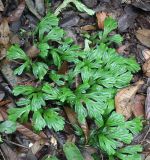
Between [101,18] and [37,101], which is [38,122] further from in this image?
[101,18]

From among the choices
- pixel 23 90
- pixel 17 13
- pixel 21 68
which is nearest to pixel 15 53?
pixel 21 68

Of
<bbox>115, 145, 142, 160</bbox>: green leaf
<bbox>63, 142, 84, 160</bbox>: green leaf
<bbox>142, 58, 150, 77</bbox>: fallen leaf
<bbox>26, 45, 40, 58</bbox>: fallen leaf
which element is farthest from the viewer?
<bbox>142, 58, 150, 77</bbox>: fallen leaf

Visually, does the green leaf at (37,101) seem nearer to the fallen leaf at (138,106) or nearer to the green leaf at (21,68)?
the green leaf at (21,68)

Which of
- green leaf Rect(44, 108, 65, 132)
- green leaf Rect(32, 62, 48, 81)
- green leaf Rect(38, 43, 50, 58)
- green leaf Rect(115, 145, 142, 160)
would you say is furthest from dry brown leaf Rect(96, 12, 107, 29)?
green leaf Rect(115, 145, 142, 160)

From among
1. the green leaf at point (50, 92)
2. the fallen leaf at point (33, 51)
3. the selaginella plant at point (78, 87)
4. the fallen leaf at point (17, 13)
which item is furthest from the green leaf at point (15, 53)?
the fallen leaf at point (17, 13)

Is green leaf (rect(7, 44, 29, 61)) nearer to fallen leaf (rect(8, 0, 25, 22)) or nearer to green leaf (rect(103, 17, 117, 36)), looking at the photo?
fallen leaf (rect(8, 0, 25, 22))

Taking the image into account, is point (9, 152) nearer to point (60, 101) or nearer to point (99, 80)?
point (60, 101)
